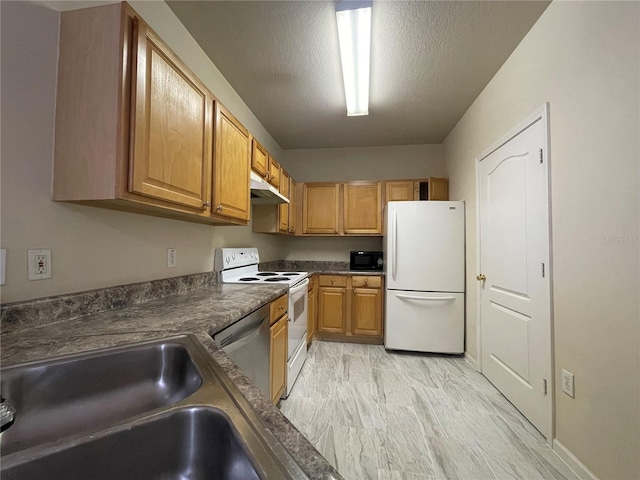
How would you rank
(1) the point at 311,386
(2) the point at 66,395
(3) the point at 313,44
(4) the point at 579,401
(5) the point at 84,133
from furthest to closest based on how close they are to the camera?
(1) the point at 311,386 < (3) the point at 313,44 < (4) the point at 579,401 < (5) the point at 84,133 < (2) the point at 66,395

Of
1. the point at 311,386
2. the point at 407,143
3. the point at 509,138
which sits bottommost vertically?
the point at 311,386

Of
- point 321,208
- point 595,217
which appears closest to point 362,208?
point 321,208

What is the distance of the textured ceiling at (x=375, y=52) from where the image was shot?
1.64 m

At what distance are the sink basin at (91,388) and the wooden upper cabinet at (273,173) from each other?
1.97 m

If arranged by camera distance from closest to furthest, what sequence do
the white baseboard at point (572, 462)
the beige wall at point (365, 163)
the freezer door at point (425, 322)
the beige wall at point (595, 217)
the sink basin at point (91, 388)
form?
the sink basin at point (91, 388) < the beige wall at point (595, 217) < the white baseboard at point (572, 462) < the freezer door at point (425, 322) < the beige wall at point (365, 163)

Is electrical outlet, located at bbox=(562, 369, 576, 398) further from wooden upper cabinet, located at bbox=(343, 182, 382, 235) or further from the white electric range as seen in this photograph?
wooden upper cabinet, located at bbox=(343, 182, 382, 235)

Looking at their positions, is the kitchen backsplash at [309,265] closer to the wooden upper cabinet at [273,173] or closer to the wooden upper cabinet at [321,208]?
the wooden upper cabinet at [321,208]

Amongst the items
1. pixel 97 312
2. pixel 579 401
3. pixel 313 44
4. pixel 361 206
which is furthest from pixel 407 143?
pixel 97 312

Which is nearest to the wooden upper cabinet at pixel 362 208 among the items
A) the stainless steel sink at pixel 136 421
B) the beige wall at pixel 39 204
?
the beige wall at pixel 39 204

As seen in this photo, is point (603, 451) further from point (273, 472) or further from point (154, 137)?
point (154, 137)

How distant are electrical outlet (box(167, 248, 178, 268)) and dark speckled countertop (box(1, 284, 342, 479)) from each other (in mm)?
222

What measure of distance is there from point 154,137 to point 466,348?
3.15 metres

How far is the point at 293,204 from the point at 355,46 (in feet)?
6.72

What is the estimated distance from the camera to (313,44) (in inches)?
75.2
